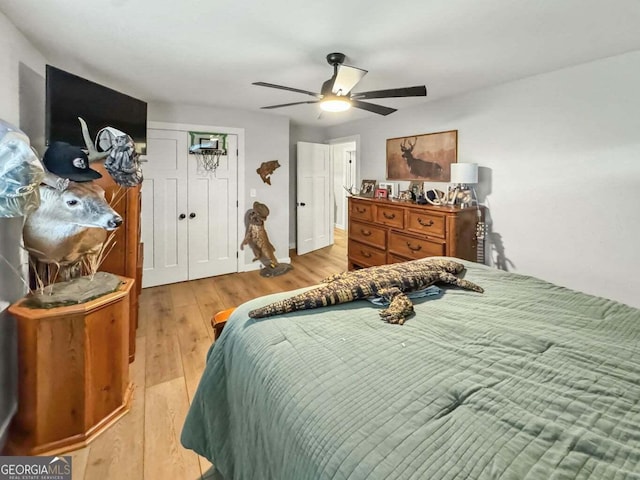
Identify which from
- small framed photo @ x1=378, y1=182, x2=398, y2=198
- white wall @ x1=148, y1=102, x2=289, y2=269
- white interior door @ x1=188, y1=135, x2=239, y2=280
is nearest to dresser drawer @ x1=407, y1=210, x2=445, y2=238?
small framed photo @ x1=378, y1=182, x2=398, y2=198

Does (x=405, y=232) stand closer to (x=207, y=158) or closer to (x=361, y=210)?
(x=361, y=210)

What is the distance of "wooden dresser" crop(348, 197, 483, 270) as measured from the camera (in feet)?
10.9

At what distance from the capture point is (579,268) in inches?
111

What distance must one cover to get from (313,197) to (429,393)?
5.29 metres

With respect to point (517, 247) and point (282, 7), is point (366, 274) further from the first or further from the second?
point (517, 247)

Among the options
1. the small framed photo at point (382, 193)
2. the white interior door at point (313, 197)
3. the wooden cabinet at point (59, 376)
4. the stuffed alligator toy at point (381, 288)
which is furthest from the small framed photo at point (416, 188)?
the wooden cabinet at point (59, 376)

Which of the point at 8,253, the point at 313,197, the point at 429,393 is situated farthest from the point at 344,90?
the point at 313,197

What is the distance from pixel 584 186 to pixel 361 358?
2.78 meters

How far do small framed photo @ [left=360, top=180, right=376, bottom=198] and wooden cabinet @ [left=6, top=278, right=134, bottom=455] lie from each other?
12.6ft

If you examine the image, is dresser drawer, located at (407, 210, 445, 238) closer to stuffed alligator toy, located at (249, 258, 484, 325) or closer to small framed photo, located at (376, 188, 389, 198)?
small framed photo, located at (376, 188, 389, 198)

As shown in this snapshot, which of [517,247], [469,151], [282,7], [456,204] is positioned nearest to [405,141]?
[469,151]

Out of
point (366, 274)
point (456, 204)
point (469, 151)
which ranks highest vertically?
point (469, 151)

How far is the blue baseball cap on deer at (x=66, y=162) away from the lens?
1822 mm

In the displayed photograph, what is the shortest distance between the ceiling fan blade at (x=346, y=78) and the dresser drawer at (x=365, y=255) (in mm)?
2127
